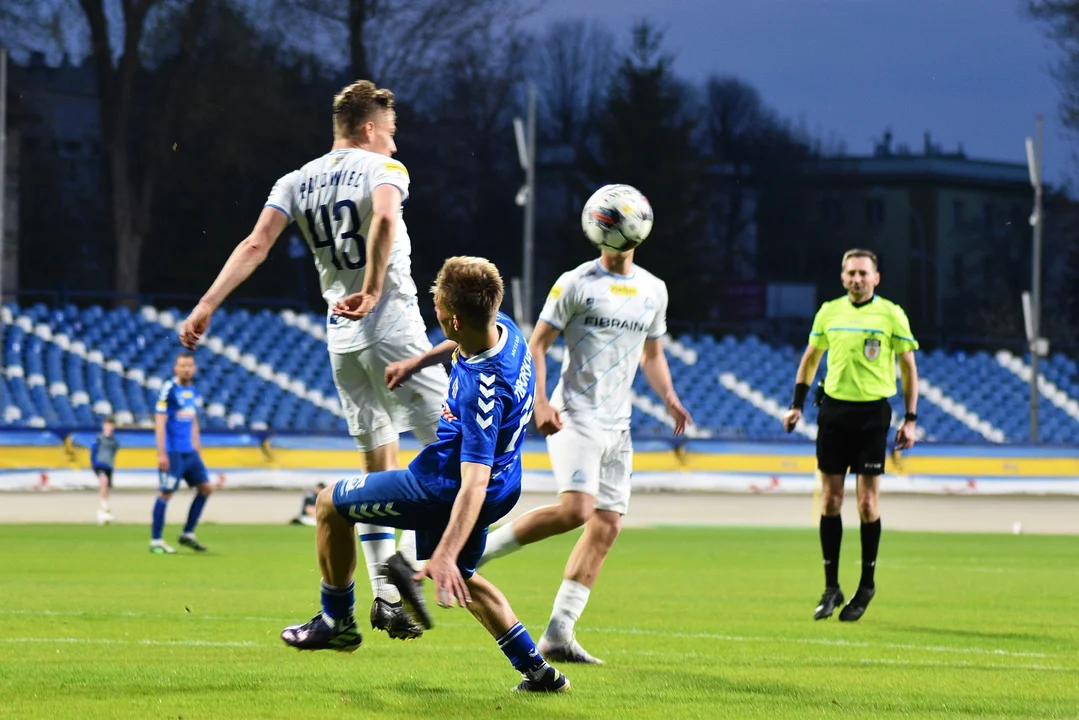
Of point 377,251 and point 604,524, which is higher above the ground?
point 377,251

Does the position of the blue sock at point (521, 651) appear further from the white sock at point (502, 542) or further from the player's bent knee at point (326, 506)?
the white sock at point (502, 542)

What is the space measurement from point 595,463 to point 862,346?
341cm

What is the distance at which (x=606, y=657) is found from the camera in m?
7.57

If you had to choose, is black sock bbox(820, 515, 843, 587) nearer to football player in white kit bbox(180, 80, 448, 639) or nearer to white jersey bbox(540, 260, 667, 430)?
white jersey bbox(540, 260, 667, 430)

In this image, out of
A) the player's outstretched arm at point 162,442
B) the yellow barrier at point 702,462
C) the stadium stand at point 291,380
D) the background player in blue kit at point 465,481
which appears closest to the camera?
the background player in blue kit at point 465,481

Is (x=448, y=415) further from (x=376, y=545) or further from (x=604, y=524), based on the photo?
(x=604, y=524)

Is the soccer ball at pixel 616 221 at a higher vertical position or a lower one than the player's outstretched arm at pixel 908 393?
higher

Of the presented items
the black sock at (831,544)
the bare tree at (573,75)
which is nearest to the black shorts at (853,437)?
the black sock at (831,544)

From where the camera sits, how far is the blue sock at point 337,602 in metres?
6.48

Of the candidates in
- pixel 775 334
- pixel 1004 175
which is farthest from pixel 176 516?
pixel 1004 175

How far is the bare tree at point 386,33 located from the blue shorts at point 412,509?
32.8 m

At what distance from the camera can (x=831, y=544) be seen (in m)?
10.2

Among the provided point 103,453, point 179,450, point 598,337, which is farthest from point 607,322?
point 103,453

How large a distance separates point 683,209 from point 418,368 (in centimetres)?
3838
